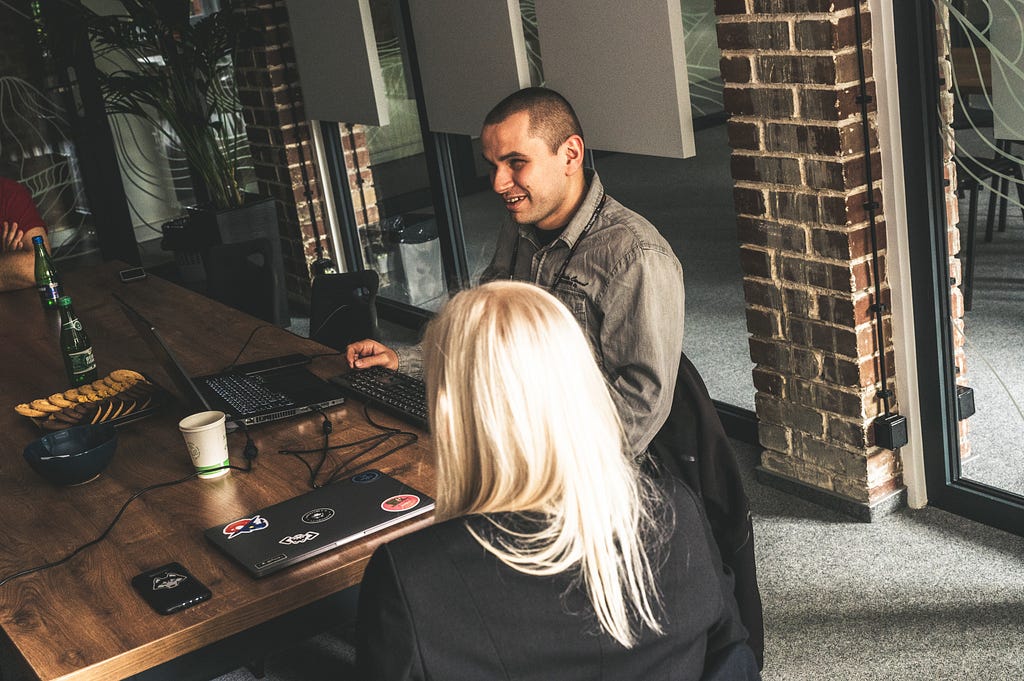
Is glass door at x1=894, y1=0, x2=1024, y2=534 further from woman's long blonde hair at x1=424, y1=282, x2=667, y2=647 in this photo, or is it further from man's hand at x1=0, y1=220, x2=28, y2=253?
man's hand at x1=0, y1=220, x2=28, y2=253

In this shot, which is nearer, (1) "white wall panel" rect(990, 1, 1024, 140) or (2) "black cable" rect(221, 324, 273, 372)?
(1) "white wall panel" rect(990, 1, 1024, 140)

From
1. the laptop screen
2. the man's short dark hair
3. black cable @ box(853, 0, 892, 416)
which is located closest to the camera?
the laptop screen

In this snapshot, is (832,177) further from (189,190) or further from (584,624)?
(189,190)

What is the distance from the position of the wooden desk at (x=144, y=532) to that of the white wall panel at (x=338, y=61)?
6.73 ft

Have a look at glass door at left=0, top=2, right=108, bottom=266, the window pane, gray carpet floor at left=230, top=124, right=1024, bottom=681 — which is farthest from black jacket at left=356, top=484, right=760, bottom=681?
glass door at left=0, top=2, right=108, bottom=266

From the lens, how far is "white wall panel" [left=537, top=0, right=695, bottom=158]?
3.11 meters

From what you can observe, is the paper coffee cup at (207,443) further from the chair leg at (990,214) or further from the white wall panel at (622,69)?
the chair leg at (990,214)

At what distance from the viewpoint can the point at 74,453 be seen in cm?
223

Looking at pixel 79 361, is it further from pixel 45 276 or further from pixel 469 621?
pixel 469 621

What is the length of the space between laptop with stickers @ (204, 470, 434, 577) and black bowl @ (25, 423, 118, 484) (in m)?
0.42

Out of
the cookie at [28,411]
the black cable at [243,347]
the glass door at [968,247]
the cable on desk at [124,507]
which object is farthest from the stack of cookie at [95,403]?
the glass door at [968,247]

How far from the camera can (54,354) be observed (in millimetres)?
3223

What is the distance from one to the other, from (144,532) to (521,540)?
98 centimetres

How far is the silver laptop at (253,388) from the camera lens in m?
2.40
